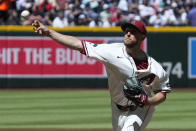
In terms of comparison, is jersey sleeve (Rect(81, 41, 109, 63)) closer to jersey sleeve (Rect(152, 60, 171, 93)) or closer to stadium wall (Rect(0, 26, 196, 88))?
jersey sleeve (Rect(152, 60, 171, 93))

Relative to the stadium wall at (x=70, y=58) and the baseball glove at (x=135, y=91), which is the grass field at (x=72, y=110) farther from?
the baseball glove at (x=135, y=91)

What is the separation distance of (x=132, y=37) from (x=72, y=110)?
7.30 metres

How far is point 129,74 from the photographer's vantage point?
595cm

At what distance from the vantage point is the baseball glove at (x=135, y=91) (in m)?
5.67

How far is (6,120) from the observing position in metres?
11.6

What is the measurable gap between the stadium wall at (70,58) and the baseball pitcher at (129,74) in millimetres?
11454

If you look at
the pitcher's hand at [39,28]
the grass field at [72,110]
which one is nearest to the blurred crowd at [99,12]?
the grass field at [72,110]

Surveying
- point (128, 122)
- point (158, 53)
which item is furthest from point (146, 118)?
point (158, 53)

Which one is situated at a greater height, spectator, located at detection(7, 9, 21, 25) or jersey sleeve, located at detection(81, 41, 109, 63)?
jersey sleeve, located at detection(81, 41, 109, 63)

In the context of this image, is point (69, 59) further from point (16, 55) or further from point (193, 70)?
point (193, 70)

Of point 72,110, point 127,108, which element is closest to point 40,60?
point 72,110

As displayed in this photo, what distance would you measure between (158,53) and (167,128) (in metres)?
7.79

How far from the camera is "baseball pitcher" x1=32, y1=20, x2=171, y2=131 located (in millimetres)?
5793

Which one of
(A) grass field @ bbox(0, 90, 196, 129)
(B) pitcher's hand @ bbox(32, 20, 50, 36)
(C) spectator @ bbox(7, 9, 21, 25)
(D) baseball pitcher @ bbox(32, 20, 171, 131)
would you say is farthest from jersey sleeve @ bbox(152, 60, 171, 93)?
(C) spectator @ bbox(7, 9, 21, 25)
